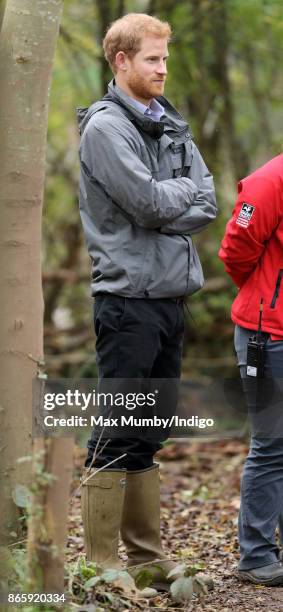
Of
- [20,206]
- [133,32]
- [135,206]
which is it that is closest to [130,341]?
[135,206]

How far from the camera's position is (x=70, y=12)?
10828 mm

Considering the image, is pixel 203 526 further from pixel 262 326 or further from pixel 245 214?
pixel 245 214

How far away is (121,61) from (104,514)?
1.96 m

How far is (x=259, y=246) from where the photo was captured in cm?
420

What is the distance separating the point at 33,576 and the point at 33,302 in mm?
1221

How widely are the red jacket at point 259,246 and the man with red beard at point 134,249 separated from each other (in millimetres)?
177

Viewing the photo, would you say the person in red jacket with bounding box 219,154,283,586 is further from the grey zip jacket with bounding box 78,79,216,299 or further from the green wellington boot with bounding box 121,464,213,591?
the green wellington boot with bounding box 121,464,213,591

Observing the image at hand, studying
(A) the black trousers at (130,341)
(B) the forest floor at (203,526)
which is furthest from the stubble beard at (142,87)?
(B) the forest floor at (203,526)

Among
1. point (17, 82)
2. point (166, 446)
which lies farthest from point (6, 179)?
point (166, 446)

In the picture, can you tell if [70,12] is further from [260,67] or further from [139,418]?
[139,418]

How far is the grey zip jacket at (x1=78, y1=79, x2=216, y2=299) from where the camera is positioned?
3.91m

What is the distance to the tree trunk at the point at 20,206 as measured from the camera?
391 centimetres

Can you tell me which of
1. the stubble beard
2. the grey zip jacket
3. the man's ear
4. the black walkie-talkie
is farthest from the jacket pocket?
the man's ear

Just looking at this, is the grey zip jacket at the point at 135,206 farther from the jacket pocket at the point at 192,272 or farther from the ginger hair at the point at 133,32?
the ginger hair at the point at 133,32
